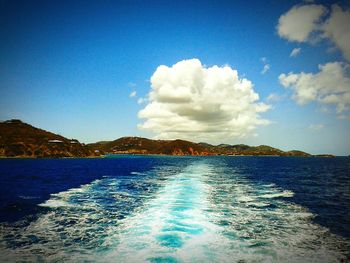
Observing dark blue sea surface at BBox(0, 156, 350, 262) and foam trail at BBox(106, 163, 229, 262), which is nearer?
foam trail at BBox(106, 163, 229, 262)

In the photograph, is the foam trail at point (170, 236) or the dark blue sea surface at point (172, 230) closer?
the foam trail at point (170, 236)

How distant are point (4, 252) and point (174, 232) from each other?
9.74m

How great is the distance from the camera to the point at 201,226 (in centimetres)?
1881

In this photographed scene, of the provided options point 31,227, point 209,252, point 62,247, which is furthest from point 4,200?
point 209,252

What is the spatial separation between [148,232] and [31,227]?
8.70 metres

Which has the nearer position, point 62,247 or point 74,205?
point 62,247

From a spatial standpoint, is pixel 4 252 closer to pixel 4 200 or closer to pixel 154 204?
pixel 154 204

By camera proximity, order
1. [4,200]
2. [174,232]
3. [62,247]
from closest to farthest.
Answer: [62,247], [174,232], [4,200]

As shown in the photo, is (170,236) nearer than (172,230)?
Yes

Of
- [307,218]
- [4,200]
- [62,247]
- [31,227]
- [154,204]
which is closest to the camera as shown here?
[62,247]

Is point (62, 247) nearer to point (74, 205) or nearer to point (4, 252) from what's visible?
point (4, 252)

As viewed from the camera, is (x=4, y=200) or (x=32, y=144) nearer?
(x=4, y=200)

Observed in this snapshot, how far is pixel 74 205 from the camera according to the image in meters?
26.9

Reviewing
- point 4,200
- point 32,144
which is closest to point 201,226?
point 4,200
